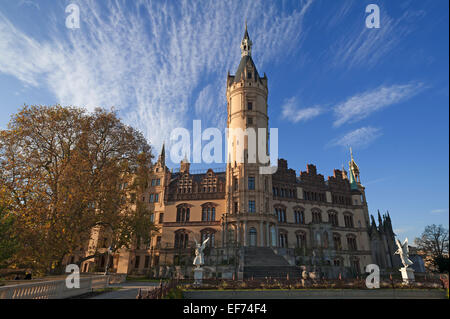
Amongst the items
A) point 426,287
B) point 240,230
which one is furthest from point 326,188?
point 426,287

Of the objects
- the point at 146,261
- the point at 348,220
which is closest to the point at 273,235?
the point at 348,220

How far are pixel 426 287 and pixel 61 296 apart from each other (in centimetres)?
2298

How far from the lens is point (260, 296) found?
15984mm

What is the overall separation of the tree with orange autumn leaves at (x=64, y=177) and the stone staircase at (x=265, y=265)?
490 inches

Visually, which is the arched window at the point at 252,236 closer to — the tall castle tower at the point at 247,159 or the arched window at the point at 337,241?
the tall castle tower at the point at 247,159

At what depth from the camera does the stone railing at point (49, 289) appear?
395 inches

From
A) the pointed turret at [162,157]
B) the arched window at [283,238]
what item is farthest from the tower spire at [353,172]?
the pointed turret at [162,157]

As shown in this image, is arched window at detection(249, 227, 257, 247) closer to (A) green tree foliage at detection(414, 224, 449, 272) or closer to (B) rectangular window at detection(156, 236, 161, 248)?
(B) rectangular window at detection(156, 236, 161, 248)

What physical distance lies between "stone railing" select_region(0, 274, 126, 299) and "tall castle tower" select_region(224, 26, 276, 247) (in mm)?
21575

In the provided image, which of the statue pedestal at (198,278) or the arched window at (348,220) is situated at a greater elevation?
the arched window at (348,220)

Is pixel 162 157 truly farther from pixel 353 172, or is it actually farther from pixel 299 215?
pixel 353 172

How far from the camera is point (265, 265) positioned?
30.7 metres

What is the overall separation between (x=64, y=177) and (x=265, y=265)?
906 inches
